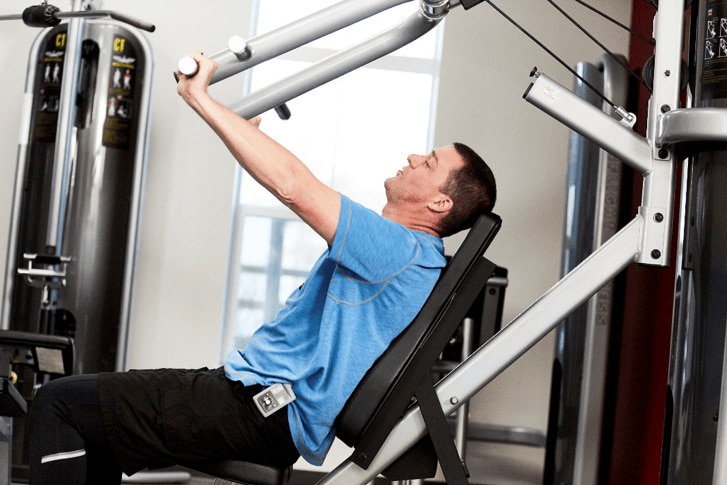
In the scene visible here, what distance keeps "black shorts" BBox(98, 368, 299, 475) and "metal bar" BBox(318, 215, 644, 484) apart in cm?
18

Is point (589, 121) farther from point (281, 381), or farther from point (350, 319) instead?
point (281, 381)

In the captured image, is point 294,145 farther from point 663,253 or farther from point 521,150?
point 663,253

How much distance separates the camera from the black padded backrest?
5.33ft

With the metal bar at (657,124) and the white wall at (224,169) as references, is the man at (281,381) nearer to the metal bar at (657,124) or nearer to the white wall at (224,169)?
the metal bar at (657,124)

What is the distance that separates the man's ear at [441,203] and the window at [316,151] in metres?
2.28

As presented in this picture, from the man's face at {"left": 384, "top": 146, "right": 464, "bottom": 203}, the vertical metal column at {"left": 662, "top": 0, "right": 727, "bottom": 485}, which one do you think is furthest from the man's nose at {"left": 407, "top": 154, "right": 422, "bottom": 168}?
the vertical metal column at {"left": 662, "top": 0, "right": 727, "bottom": 485}

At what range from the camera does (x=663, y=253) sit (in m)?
1.62

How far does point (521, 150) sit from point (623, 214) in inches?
39.9

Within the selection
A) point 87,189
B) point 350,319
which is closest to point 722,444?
point 350,319

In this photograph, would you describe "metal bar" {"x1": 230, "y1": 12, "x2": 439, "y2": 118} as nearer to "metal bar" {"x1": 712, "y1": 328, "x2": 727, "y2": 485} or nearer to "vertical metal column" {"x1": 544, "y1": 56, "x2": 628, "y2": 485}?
"metal bar" {"x1": 712, "y1": 328, "x2": 727, "y2": 485}

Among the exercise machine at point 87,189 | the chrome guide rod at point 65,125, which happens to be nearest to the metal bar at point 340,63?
the chrome guide rod at point 65,125

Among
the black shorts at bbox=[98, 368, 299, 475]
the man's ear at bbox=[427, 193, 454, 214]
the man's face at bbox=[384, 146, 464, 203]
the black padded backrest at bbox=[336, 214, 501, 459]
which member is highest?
the man's face at bbox=[384, 146, 464, 203]

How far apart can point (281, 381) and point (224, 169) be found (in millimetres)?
2523

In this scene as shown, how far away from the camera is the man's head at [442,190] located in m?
1.87
